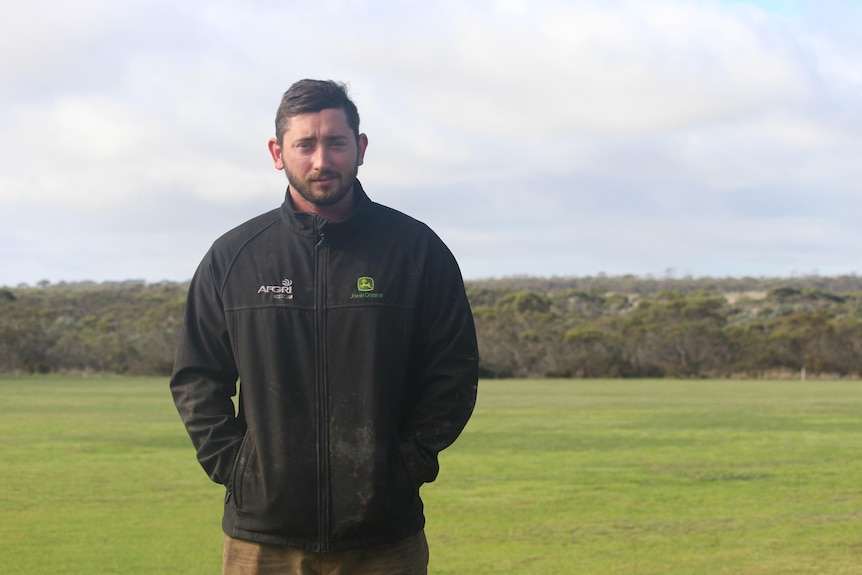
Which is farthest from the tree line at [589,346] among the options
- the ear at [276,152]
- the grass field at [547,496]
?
the ear at [276,152]

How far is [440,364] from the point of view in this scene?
10.8 ft

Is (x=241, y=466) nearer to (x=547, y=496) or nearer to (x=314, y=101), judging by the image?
(x=314, y=101)

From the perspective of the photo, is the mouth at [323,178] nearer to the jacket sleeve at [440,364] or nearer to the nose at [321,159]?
the nose at [321,159]

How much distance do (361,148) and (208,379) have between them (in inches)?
30.8

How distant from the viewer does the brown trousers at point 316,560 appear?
10.5 feet

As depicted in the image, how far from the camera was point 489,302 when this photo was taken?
67.7 m

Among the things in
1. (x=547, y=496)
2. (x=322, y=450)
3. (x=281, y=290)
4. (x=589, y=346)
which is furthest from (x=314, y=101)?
(x=589, y=346)

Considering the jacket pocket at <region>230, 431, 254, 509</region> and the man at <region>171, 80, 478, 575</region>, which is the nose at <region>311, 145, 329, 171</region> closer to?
the man at <region>171, 80, 478, 575</region>

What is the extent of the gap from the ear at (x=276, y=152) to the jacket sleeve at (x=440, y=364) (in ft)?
1.71

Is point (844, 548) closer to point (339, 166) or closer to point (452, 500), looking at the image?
point (452, 500)

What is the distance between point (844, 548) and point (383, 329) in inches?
235

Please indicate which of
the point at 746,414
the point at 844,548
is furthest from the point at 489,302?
the point at 844,548

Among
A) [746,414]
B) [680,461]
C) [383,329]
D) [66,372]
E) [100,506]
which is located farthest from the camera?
[66,372]

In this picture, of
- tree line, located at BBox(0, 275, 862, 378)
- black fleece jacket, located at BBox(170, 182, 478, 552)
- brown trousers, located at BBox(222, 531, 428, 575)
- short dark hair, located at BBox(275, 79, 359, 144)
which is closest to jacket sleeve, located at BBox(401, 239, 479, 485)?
black fleece jacket, located at BBox(170, 182, 478, 552)
